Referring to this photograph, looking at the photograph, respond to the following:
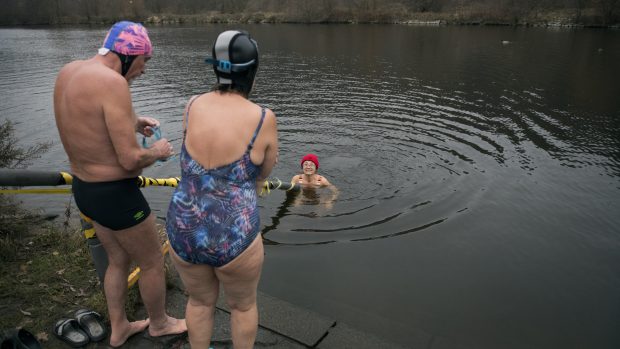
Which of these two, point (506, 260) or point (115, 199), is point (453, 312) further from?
point (115, 199)

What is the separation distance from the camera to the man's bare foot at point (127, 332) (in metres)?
3.52

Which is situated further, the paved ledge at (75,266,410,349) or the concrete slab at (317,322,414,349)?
the concrete slab at (317,322,414,349)

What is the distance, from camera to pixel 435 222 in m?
7.49

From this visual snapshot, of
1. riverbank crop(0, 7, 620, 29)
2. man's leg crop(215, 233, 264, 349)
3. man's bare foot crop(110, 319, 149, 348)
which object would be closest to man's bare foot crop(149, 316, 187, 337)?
man's bare foot crop(110, 319, 149, 348)

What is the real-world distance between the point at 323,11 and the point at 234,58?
6055 centimetres

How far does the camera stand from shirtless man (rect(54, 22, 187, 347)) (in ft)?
8.80

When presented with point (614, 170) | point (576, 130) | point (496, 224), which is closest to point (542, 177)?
point (614, 170)

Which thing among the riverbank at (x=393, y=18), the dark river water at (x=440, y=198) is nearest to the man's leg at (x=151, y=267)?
the dark river water at (x=440, y=198)

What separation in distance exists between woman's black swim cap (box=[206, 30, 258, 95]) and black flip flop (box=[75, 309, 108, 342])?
2493mm

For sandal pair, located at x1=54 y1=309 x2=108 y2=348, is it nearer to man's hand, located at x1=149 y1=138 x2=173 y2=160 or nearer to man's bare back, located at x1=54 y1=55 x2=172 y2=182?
man's bare back, located at x1=54 y1=55 x2=172 y2=182

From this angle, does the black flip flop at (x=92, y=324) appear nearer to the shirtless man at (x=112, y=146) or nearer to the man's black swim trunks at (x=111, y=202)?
the shirtless man at (x=112, y=146)

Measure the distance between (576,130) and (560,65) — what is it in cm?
1268

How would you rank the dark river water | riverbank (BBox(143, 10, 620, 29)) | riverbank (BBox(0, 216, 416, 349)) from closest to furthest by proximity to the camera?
riverbank (BBox(0, 216, 416, 349)), the dark river water, riverbank (BBox(143, 10, 620, 29))

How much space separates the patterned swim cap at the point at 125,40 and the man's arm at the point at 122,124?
0.79ft
